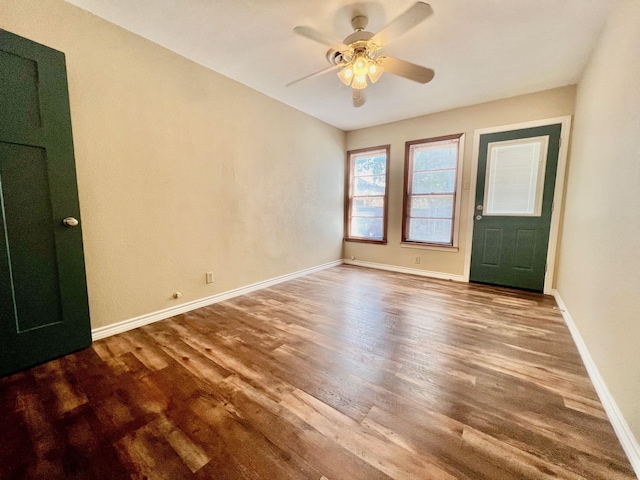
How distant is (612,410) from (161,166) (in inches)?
137

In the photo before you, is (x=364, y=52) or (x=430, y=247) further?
(x=430, y=247)

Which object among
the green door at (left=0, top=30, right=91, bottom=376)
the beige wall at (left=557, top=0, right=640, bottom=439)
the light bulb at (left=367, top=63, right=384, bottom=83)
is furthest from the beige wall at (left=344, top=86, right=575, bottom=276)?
the green door at (left=0, top=30, right=91, bottom=376)

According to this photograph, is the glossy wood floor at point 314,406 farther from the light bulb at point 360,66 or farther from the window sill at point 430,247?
the light bulb at point 360,66

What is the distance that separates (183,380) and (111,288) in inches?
45.0

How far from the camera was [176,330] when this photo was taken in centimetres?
222

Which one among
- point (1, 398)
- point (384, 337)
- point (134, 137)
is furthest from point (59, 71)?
point (384, 337)

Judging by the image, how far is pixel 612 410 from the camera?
4.18 feet

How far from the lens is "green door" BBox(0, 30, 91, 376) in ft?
5.07

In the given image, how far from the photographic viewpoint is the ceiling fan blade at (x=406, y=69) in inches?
77.4

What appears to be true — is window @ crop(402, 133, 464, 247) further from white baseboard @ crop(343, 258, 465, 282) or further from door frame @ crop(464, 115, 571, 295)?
white baseboard @ crop(343, 258, 465, 282)

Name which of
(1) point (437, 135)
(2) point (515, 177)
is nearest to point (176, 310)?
(1) point (437, 135)

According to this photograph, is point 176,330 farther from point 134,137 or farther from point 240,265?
point 134,137

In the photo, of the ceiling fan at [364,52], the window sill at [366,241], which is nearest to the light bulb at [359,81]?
the ceiling fan at [364,52]

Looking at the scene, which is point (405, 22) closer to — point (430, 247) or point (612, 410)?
point (612, 410)
